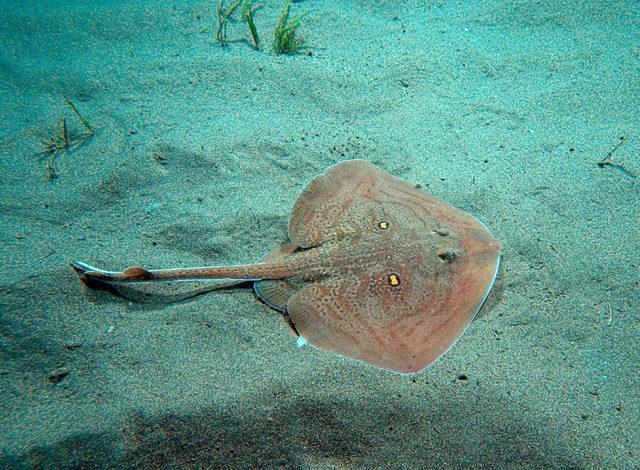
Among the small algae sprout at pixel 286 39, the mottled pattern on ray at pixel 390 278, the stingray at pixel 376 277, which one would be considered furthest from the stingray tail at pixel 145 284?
the small algae sprout at pixel 286 39

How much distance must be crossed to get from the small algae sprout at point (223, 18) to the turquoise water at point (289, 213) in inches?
5.1

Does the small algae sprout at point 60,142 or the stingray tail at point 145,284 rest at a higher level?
the small algae sprout at point 60,142

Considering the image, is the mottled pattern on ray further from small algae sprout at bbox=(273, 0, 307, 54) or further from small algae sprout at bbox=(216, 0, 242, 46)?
small algae sprout at bbox=(216, 0, 242, 46)

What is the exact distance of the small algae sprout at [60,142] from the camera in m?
4.35

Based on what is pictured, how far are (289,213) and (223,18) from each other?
15.6 ft

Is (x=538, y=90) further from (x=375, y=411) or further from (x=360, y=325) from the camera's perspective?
(x=375, y=411)

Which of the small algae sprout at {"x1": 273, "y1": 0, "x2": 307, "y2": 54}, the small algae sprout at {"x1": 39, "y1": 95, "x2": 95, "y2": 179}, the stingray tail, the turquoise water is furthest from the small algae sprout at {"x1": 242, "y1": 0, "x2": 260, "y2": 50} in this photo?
the stingray tail

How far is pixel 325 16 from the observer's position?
22.6 ft

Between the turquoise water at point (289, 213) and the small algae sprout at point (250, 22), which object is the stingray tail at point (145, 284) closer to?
the turquoise water at point (289, 213)

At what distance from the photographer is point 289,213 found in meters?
4.02

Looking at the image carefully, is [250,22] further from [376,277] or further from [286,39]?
[376,277]

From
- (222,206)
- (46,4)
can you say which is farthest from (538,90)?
(46,4)

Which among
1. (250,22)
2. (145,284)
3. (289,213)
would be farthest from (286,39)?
(145,284)

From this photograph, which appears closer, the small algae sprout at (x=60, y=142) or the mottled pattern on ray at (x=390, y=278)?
the mottled pattern on ray at (x=390, y=278)
